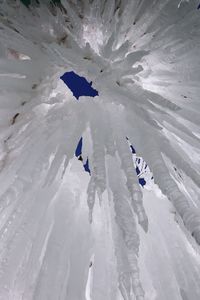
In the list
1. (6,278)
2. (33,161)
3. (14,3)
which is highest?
(14,3)

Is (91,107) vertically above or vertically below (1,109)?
above

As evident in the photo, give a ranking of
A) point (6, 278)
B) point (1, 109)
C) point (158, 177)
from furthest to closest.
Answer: point (1, 109), point (6, 278), point (158, 177)

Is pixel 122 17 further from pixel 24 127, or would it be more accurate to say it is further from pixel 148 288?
pixel 148 288

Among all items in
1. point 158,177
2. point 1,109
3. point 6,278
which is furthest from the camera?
point 1,109

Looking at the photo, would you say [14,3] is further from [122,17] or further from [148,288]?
[148,288]

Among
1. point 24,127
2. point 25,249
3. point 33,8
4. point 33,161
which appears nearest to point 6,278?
point 25,249

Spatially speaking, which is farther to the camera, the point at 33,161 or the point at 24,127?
the point at 24,127
